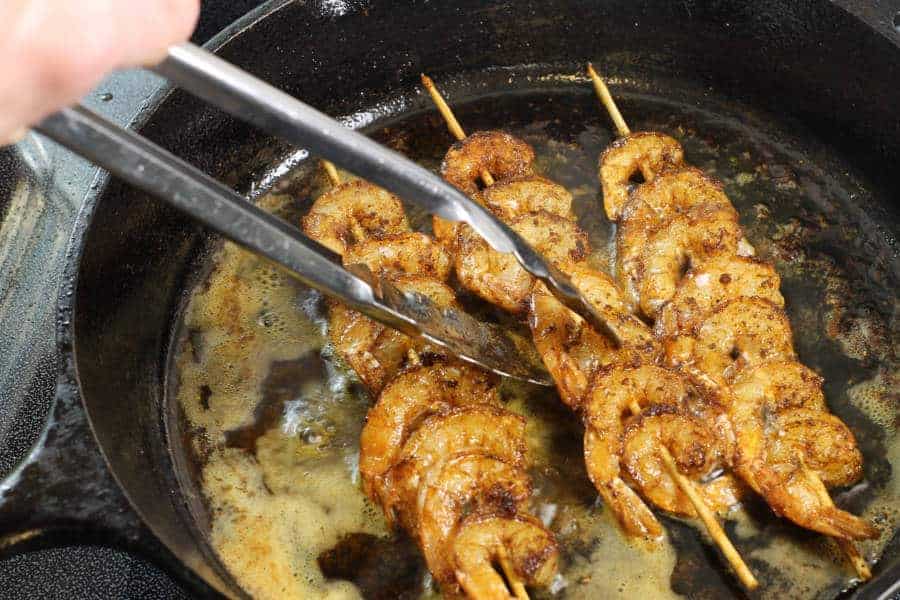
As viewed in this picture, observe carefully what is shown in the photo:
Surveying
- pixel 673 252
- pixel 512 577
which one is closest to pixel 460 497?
pixel 512 577

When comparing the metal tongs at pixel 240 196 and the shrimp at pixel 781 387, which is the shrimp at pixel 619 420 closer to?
the shrimp at pixel 781 387

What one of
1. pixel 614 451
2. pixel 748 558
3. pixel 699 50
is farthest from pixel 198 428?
pixel 699 50

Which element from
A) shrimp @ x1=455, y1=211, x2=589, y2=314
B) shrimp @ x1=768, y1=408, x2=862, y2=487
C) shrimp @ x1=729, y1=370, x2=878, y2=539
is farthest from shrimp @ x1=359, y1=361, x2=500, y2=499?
shrimp @ x1=768, y1=408, x2=862, y2=487

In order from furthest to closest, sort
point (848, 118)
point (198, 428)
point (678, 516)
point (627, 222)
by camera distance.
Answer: point (848, 118)
point (627, 222)
point (198, 428)
point (678, 516)

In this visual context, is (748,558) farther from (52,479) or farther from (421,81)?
(421,81)

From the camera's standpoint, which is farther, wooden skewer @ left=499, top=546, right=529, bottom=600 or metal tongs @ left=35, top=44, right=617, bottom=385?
wooden skewer @ left=499, top=546, right=529, bottom=600

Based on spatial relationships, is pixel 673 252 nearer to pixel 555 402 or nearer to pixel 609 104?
pixel 555 402

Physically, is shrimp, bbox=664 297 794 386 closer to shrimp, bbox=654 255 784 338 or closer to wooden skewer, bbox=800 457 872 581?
shrimp, bbox=654 255 784 338
